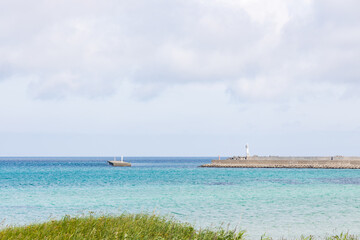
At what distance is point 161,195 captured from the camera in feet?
132

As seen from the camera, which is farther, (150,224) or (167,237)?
(150,224)

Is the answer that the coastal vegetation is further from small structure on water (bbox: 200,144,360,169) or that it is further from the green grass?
small structure on water (bbox: 200,144,360,169)

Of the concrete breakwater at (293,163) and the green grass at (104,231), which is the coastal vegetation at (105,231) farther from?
the concrete breakwater at (293,163)

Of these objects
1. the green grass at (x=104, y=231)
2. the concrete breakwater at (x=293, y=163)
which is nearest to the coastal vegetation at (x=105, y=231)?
the green grass at (x=104, y=231)

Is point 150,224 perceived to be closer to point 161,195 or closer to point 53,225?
point 53,225

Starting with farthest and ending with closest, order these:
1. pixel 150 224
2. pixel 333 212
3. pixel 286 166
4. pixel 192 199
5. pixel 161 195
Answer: pixel 286 166 → pixel 161 195 → pixel 192 199 → pixel 333 212 → pixel 150 224

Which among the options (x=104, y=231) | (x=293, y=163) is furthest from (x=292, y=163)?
(x=104, y=231)

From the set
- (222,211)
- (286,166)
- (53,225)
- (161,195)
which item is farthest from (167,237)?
(286,166)

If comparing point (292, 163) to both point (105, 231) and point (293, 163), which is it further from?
point (105, 231)

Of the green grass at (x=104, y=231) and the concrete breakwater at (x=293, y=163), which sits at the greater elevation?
the green grass at (x=104, y=231)

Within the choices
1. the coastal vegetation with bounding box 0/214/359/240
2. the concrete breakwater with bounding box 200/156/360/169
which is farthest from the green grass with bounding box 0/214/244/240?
the concrete breakwater with bounding box 200/156/360/169

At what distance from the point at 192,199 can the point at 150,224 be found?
868 inches

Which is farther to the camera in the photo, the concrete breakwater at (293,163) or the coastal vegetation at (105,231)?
the concrete breakwater at (293,163)

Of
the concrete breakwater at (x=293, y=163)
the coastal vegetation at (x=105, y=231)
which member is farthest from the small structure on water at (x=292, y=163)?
the coastal vegetation at (x=105, y=231)
